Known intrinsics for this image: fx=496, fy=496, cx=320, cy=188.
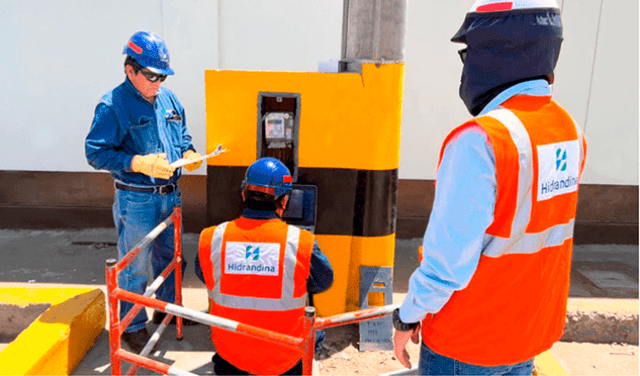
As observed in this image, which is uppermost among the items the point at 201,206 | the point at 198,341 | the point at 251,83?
the point at 251,83

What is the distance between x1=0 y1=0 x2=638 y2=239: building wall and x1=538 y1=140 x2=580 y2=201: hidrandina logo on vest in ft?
12.9

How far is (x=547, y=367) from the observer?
3131 mm

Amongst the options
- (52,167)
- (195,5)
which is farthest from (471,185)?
(52,167)

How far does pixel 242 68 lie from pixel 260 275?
334 centimetres

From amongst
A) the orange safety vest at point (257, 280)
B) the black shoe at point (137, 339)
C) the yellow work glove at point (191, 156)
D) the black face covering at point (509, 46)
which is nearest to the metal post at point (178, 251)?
the black shoe at point (137, 339)

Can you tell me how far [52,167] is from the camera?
18.3ft

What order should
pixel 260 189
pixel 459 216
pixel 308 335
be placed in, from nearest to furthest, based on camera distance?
pixel 459 216, pixel 308 335, pixel 260 189

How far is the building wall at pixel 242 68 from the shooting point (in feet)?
17.0

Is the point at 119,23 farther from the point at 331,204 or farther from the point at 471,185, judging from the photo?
the point at 471,185

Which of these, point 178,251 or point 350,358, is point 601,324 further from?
point 178,251

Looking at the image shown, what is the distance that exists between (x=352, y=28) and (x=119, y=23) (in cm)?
296

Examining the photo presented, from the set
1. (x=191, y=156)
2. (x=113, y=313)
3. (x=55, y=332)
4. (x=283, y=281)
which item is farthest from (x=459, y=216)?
(x=55, y=332)

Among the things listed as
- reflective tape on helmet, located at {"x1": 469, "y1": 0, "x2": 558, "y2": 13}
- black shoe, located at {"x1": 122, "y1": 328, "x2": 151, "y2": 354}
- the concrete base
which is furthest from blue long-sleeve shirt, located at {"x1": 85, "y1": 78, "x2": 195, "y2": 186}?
the concrete base

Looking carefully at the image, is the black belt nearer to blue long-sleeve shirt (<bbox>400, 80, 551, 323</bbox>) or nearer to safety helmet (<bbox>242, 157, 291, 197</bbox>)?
safety helmet (<bbox>242, 157, 291, 197</bbox>)
